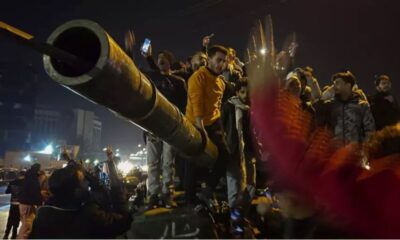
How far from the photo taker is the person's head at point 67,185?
446cm

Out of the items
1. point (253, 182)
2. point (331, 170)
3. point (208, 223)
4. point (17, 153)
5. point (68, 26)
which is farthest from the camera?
point (17, 153)

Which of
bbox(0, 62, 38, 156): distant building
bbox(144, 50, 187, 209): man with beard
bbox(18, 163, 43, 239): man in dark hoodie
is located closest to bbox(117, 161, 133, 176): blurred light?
bbox(18, 163, 43, 239): man in dark hoodie

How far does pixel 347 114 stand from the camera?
6062 millimetres

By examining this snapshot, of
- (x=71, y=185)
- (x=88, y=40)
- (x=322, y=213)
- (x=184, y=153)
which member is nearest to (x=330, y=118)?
(x=184, y=153)

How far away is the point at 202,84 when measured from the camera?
219 inches

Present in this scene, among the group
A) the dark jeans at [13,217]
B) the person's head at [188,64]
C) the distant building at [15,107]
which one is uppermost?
the distant building at [15,107]

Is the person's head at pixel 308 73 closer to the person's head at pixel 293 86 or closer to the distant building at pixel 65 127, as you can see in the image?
the person's head at pixel 293 86

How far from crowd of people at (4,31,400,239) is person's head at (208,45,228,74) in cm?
1

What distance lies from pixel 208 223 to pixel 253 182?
2.41 metres

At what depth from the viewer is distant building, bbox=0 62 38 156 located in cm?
7425

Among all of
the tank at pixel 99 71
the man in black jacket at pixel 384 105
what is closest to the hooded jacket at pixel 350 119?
the man in black jacket at pixel 384 105

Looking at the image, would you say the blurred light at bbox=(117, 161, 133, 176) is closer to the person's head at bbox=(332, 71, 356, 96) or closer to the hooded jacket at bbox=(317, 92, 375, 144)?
the hooded jacket at bbox=(317, 92, 375, 144)

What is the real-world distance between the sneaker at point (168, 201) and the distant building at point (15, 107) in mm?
76399

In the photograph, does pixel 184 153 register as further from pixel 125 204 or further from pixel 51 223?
pixel 51 223
